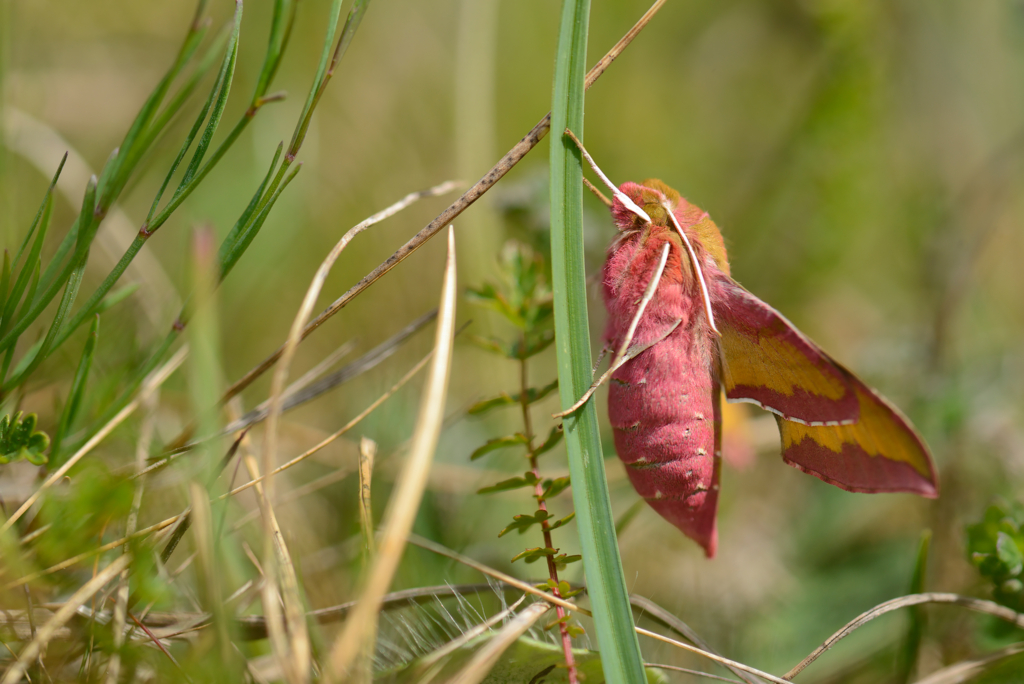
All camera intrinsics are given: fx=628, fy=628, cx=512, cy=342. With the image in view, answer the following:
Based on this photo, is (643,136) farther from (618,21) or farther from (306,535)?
(306,535)

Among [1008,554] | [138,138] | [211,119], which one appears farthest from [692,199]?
[138,138]

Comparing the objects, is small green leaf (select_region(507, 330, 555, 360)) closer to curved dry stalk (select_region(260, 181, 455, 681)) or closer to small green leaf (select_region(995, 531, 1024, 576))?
curved dry stalk (select_region(260, 181, 455, 681))

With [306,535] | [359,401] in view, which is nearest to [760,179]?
[359,401]

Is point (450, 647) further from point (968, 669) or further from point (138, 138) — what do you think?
point (968, 669)

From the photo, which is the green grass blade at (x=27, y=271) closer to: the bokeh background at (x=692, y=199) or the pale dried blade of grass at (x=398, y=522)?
the bokeh background at (x=692, y=199)

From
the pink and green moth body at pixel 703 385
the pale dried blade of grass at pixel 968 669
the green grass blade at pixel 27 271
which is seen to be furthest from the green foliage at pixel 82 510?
the pale dried blade of grass at pixel 968 669

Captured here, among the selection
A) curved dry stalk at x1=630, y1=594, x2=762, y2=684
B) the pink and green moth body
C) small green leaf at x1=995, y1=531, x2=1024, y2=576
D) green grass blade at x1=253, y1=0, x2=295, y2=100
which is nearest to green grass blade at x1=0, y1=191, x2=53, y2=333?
green grass blade at x1=253, y1=0, x2=295, y2=100
